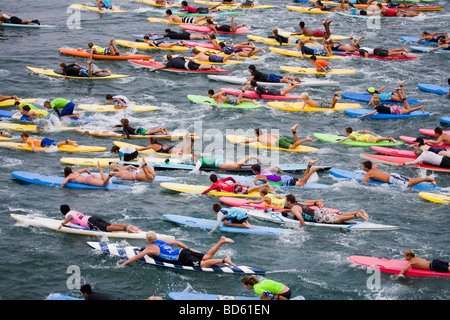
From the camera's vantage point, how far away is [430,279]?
1368 cm

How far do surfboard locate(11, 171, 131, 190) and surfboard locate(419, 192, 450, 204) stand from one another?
30.0 feet

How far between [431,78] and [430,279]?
1702 cm

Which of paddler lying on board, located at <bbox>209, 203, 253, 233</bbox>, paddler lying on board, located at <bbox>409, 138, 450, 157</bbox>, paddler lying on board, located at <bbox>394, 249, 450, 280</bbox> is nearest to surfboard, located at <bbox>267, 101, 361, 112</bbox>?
paddler lying on board, located at <bbox>409, 138, 450, 157</bbox>

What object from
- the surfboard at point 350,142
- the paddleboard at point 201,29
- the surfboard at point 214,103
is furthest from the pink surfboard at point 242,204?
the paddleboard at point 201,29

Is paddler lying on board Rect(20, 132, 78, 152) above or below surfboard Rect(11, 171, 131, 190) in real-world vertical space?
above

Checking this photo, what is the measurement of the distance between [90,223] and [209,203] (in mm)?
3722

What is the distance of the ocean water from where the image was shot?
13773 mm

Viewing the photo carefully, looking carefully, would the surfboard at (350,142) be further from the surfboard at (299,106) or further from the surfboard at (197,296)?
the surfboard at (197,296)

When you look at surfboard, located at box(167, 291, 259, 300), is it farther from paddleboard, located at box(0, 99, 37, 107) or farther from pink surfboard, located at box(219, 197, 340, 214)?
paddleboard, located at box(0, 99, 37, 107)

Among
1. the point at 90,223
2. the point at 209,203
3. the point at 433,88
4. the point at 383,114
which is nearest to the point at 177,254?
the point at 90,223

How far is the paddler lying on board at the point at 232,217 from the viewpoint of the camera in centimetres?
1587

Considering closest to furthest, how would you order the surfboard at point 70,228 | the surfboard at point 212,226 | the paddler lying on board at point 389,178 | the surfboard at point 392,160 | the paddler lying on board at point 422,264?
the paddler lying on board at point 422,264 → the surfboard at point 70,228 → the surfboard at point 212,226 → the paddler lying on board at point 389,178 → the surfboard at point 392,160

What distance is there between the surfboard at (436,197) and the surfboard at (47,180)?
9.14 metres

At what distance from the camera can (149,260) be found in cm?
1438
